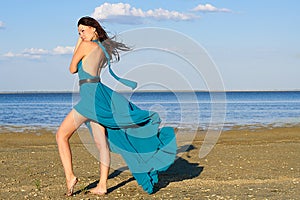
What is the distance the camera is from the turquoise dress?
21.2 ft

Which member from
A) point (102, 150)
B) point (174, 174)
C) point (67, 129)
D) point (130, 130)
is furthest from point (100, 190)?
point (174, 174)

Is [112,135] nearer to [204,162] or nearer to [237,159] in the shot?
[204,162]

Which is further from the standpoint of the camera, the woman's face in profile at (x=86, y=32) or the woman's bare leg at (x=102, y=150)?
the woman's bare leg at (x=102, y=150)

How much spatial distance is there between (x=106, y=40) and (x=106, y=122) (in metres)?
1.03

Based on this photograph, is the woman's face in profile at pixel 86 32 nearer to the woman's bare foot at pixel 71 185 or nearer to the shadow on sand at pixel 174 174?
the woman's bare foot at pixel 71 185

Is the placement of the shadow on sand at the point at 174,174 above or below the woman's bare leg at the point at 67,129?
below

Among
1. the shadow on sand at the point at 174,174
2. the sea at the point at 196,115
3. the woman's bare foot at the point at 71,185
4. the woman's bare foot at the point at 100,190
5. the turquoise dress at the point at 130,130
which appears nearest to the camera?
the turquoise dress at the point at 130,130

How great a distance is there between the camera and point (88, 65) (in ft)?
21.0

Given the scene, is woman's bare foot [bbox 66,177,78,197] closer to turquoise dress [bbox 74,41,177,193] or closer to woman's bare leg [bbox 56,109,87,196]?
woman's bare leg [bbox 56,109,87,196]

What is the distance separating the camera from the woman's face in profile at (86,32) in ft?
21.2

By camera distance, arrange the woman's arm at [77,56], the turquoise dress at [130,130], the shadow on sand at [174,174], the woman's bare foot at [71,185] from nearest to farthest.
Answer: the woman's arm at [77,56] < the turquoise dress at [130,130] < the woman's bare foot at [71,185] < the shadow on sand at [174,174]

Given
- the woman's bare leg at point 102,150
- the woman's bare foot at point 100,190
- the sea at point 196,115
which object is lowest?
the sea at point 196,115

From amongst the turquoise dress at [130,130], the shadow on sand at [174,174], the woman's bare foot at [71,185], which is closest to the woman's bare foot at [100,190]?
the shadow on sand at [174,174]

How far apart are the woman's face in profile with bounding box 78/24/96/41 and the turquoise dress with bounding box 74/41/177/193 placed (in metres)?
0.17
